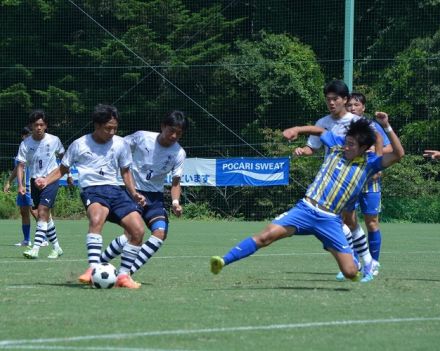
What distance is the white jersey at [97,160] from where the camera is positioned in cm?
1059

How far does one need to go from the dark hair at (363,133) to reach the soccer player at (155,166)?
5.84 ft

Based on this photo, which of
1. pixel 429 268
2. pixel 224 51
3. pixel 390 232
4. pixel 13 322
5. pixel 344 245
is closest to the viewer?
pixel 13 322

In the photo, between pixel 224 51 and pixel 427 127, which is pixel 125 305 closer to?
pixel 427 127

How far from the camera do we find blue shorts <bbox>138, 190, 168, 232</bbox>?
10.9 meters

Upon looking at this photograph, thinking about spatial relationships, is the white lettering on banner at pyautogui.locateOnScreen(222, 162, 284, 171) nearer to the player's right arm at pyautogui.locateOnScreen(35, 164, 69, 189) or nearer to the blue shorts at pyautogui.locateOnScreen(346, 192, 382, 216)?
the blue shorts at pyautogui.locateOnScreen(346, 192, 382, 216)

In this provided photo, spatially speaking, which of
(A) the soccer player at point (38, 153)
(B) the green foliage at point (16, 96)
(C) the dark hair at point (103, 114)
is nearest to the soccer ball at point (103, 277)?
(C) the dark hair at point (103, 114)

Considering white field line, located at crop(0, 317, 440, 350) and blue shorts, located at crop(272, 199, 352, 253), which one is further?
blue shorts, located at crop(272, 199, 352, 253)

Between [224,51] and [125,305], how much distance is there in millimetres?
32806

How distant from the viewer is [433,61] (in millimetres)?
37344

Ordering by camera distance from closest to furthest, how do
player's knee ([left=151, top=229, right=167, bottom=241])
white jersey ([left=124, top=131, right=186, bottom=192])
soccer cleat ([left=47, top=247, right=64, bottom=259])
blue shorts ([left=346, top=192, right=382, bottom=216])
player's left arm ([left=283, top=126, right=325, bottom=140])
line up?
player's left arm ([left=283, top=126, right=325, bottom=140])
player's knee ([left=151, top=229, right=167, bottom=241])
white jersey ([left=124, top=131, right=186, bottom=192])
blue shorts ([left=346, top=192, right=382, bottom=216])
soccer cleat ([left=47, top=247, right=64, bottom=259])

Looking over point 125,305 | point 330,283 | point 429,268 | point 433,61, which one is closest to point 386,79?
point 433,61

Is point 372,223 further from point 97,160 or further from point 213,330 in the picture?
point 213,330

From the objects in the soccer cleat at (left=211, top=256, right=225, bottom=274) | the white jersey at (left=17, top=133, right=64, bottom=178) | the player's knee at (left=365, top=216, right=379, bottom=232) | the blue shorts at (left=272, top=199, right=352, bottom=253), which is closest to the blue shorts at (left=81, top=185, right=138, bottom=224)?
the soccer cleat at (left=211, top=256, right=225, bottom=274)

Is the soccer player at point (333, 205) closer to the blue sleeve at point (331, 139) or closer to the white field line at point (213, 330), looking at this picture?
the blue sleeve at point (331, 139)
